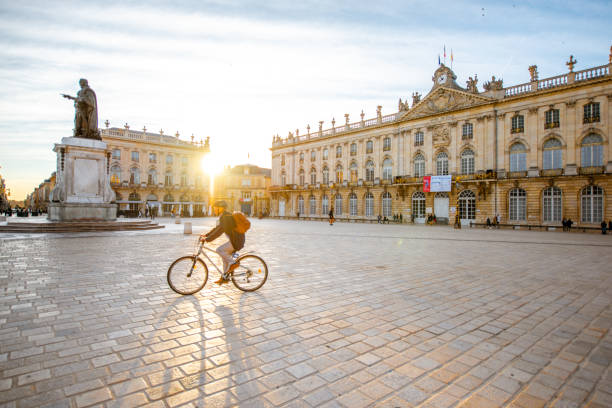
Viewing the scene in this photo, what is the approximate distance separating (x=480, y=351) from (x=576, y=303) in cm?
311

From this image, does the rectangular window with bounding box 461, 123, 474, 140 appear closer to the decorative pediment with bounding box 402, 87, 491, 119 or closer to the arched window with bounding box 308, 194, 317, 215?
the decorative pediment with bounding box 402, 87, 491, 119

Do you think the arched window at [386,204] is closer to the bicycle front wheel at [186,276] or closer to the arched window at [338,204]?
the arched window at [338,204]

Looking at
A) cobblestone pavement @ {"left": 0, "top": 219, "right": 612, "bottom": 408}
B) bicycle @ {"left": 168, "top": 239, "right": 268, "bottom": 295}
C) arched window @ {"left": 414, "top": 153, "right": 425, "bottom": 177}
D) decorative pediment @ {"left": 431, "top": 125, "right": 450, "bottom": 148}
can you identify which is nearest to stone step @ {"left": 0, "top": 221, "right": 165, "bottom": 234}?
cobblestone pavement @ {"left": 0, "top": 219, "right": 612, "bottom": 408}

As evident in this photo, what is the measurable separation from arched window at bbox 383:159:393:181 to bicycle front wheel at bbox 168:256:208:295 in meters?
37.5

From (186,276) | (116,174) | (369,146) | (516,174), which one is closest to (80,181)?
(186,276)

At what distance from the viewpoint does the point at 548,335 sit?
13.5ft

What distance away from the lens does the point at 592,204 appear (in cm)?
2694

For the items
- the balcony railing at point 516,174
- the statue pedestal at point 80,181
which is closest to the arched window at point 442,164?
the balcony railing at point 516,174

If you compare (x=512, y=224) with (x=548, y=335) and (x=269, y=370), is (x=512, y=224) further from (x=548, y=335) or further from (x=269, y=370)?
(x=269, y=370)

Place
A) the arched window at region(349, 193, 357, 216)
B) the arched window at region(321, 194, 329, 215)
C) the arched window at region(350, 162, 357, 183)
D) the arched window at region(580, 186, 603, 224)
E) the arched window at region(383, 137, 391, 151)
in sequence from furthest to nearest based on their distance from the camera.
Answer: the arched window at region(321, 194, 329, 215)
the arched window at region(350, 162, 357, 183)
the arched window at region(349, 193, 357, 216)
the arched window at region(383, 137, 391, 151)
the arched window at region(580, 186, 603, 224)

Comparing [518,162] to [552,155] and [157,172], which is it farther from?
[157,172]

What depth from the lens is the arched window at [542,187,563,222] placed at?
2866cm

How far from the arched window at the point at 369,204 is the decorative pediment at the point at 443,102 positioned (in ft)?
34.3

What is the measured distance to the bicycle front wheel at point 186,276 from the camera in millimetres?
5688
